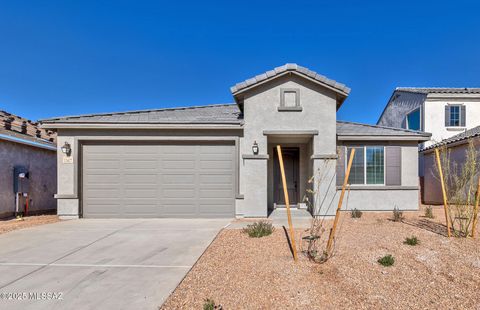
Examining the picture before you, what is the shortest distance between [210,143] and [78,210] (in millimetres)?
5331

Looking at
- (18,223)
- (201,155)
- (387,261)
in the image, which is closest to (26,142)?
(18,223)

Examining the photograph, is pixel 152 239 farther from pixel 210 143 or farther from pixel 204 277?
pixel 210 143

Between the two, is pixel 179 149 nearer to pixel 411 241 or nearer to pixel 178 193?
pixel 178 193

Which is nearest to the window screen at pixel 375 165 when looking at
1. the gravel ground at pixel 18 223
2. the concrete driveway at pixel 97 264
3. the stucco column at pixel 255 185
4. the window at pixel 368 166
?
the window at pixel 368 166

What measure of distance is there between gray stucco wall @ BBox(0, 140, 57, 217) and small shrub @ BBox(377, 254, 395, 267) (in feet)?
40.3

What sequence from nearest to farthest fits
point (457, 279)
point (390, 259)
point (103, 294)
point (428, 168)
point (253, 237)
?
1. point (103, 294)
2. point (457, 279)
3. point (390, 259)
4. point (253, 237)
5. point (428, 168)

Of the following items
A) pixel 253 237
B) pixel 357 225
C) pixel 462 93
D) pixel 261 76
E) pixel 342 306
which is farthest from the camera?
pixel 462 93

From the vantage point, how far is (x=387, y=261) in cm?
429

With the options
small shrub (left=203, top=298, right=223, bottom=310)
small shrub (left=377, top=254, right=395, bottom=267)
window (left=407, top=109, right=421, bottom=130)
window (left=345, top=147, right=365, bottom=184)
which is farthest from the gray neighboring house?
window (left=407, top=109, right=421, bottom=130)

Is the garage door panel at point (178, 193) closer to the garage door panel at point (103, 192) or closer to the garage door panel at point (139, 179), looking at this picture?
the garage door panel at point (139, 179)

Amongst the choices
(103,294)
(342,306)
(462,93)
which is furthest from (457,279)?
(462,93)

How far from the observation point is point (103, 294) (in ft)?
11.3

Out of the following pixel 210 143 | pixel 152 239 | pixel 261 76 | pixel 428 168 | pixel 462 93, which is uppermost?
pixel 462 93

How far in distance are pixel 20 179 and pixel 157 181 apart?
5656 millimetres
